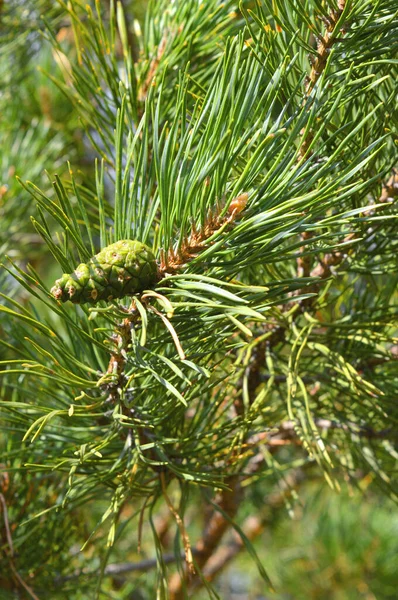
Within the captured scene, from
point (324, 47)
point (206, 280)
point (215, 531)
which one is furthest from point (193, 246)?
point (215, 531)

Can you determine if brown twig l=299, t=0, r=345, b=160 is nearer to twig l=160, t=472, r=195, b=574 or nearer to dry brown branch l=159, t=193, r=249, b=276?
dry brown branch l=159, t=193, r=249, b=276

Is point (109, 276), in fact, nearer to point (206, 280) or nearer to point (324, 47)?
point (206, 280)

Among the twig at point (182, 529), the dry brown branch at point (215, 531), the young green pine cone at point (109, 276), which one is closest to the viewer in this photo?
the young green pine cone at point (109, 276)

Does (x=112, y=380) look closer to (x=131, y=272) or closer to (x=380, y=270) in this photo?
(x=131, y=272)

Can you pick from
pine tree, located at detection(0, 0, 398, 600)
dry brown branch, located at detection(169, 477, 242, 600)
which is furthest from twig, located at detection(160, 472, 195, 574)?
dry brown branch, located at detection(169, 477, 242, 600)

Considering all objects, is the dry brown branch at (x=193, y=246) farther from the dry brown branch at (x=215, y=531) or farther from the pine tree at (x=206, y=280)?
the dry brown branch at (x=215, y=531)

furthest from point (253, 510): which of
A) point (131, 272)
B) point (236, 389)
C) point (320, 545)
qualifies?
point (131, 272)

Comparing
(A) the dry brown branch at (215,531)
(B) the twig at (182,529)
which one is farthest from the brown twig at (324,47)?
(A) the dry brown branch at (215,531)
